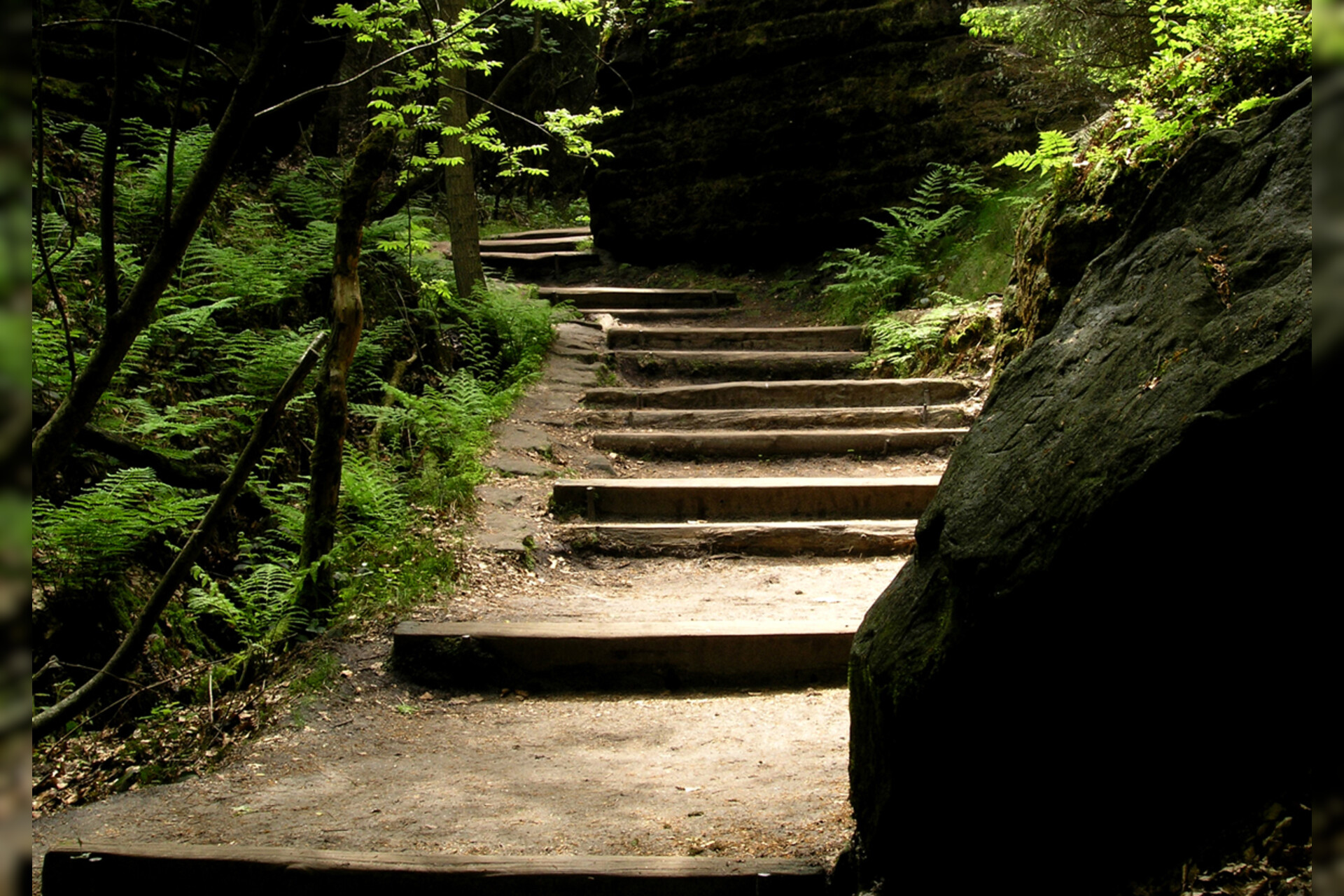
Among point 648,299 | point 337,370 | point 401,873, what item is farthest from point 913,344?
point 401,873

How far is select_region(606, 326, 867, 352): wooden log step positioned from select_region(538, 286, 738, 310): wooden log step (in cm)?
147

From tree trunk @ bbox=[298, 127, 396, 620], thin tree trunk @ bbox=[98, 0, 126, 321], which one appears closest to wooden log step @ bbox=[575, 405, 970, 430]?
tree trunk @ bbox=[298, 127, 396, 620]

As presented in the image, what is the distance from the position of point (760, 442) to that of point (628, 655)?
10.7ft

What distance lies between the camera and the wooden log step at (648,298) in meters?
11.3

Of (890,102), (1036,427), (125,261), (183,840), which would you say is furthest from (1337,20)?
(890,102)

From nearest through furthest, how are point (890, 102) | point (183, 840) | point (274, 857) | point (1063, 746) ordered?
point (1063, 746), point (274, 857), point (183, 840), point (890, 102)

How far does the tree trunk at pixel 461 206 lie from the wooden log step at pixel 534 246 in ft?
14.0

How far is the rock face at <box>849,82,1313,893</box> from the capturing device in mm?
1505

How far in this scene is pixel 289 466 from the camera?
6418 mm

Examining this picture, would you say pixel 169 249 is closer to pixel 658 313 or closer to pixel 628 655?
pixel 628 655

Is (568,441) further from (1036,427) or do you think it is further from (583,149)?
(1036,427)

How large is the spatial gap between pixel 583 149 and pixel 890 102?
6194 mm

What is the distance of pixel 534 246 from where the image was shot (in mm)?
14008

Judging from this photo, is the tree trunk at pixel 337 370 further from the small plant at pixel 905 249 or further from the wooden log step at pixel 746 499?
the small plant at pixel 905 249
